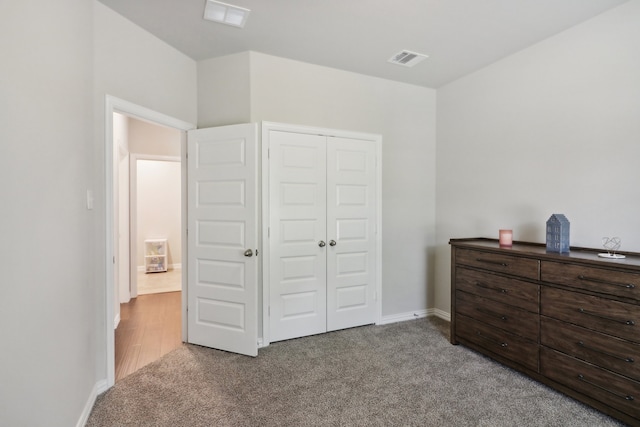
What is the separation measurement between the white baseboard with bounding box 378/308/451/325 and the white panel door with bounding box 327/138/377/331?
0.19 meters

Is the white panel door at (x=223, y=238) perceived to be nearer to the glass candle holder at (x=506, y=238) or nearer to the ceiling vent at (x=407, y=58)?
the ceiling vent at (x=407, y=58)

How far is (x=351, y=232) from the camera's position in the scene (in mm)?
3604

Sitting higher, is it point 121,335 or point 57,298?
point 57,298

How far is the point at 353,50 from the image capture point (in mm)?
3105

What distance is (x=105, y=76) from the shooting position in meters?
2.40

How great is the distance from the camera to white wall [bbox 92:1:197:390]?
236 cm

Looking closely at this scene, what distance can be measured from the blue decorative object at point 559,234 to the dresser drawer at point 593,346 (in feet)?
1.80

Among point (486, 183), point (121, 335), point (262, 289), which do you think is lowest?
point (121, 335)

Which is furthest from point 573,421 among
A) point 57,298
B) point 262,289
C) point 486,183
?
point 57,298

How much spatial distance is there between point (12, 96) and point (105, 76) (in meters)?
1.32

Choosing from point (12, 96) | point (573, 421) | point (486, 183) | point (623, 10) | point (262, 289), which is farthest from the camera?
point (486, 183)

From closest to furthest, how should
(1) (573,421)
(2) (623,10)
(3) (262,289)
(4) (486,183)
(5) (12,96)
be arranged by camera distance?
(5) (12,96) < (1) (573,421) < (2) (623,10) < (3) (262,289) < (4) (486,183)

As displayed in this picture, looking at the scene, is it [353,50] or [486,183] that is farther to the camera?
[486,183]

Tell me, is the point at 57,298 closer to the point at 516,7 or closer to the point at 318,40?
the point at 318,40
